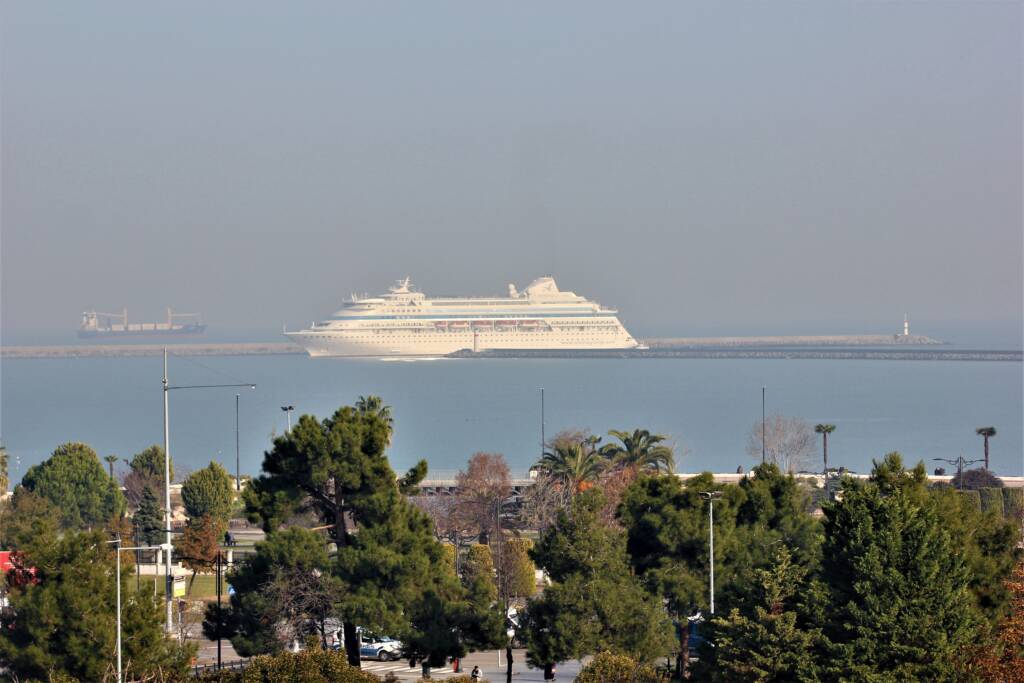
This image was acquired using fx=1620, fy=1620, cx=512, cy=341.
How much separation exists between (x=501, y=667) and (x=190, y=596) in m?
9.71

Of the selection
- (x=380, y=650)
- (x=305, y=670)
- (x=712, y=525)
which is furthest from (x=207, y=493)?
(x=305, y=670)

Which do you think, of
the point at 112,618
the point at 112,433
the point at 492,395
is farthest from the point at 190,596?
the point at 492,395

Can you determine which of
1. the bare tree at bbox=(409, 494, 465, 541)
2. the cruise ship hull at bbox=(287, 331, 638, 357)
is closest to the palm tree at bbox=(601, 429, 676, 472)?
the bare tree at bbox=(409, 494, 465, 541)

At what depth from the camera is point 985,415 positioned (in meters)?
109

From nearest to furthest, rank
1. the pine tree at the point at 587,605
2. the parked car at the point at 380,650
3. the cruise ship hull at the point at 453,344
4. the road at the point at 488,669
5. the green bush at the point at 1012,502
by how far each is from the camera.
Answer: the pine tree at the point at 587,605, the road at the point at 488,669, the parked car at the point at 380,650, the green bush at the point at 1012,502, the cruise ship hull at the point at 453,344

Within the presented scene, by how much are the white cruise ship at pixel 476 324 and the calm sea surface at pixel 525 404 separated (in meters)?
2.60

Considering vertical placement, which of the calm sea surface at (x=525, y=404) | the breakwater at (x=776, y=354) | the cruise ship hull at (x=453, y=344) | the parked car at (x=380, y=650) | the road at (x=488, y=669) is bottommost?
the road at (x=488, y=669)

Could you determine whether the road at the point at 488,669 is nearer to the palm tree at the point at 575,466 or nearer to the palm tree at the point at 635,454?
the palm tree at the point at 575,466

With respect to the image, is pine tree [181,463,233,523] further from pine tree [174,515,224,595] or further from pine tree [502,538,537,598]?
pine tree [502,538,537,598]

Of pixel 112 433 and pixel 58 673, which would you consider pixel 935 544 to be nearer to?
pixel 58 673

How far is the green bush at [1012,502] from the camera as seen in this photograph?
3963cm

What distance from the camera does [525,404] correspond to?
117812mm

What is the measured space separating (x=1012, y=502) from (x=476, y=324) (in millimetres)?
139117

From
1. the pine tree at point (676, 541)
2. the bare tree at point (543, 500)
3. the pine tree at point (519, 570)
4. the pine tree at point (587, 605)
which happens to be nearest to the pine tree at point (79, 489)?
the bare tree at point (543, 500)
